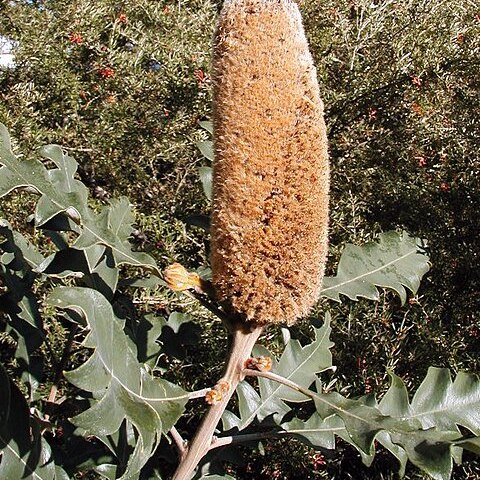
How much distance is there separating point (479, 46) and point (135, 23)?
1.62 meters

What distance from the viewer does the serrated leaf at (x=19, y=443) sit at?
1.28 metres

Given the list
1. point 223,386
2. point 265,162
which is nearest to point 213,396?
point 223,386

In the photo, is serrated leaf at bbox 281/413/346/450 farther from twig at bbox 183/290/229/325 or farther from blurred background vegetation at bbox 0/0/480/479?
blurred background vegetation at bbox 0/0/480/479

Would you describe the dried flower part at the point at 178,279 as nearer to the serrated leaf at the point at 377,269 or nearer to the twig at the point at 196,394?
the twig at the point at 196,394

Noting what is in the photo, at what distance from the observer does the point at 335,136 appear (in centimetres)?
310

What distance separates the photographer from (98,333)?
987mm

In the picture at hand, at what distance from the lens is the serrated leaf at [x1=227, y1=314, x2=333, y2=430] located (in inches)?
62.0

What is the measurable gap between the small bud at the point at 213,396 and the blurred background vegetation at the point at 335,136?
1335mm

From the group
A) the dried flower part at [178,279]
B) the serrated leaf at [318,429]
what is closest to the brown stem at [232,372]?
the dried flower part at [178,279]

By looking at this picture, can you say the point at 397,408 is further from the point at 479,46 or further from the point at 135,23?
the point at 135,23

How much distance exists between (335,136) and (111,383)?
230 cm

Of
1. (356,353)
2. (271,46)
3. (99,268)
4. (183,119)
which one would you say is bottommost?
(356,353)

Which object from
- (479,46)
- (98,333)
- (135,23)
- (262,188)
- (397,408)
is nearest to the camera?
(98,333)

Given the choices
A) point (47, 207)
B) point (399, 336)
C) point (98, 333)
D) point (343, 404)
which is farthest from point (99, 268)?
point (399, 336)
